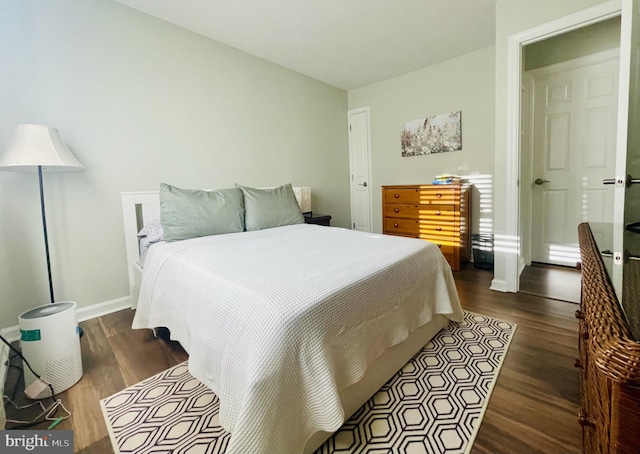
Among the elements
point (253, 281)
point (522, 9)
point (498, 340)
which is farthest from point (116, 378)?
point (522, 9)

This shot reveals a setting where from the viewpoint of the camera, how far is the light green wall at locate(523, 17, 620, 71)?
2.69m

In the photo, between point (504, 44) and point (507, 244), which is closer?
point (504, 44)

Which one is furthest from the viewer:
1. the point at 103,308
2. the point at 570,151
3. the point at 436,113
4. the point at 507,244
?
the point at 436,113

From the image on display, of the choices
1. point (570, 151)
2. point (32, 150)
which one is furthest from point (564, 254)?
point (32, 150)

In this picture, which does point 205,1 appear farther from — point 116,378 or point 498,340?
point 498,340

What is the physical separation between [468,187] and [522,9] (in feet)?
5.41

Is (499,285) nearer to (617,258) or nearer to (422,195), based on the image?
(422,195)

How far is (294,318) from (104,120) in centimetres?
236

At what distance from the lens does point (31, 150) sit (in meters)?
1.69

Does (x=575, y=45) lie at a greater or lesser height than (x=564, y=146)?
greater

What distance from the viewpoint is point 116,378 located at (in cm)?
154

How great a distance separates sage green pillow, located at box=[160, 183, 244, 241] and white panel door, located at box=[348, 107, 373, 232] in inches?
96.2

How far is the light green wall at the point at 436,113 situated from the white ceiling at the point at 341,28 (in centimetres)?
21

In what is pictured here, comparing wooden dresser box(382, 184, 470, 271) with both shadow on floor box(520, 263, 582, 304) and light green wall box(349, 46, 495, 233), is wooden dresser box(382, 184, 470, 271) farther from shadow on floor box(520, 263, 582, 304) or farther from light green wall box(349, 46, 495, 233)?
shadow on floor box(520, 263, 582, 304)
